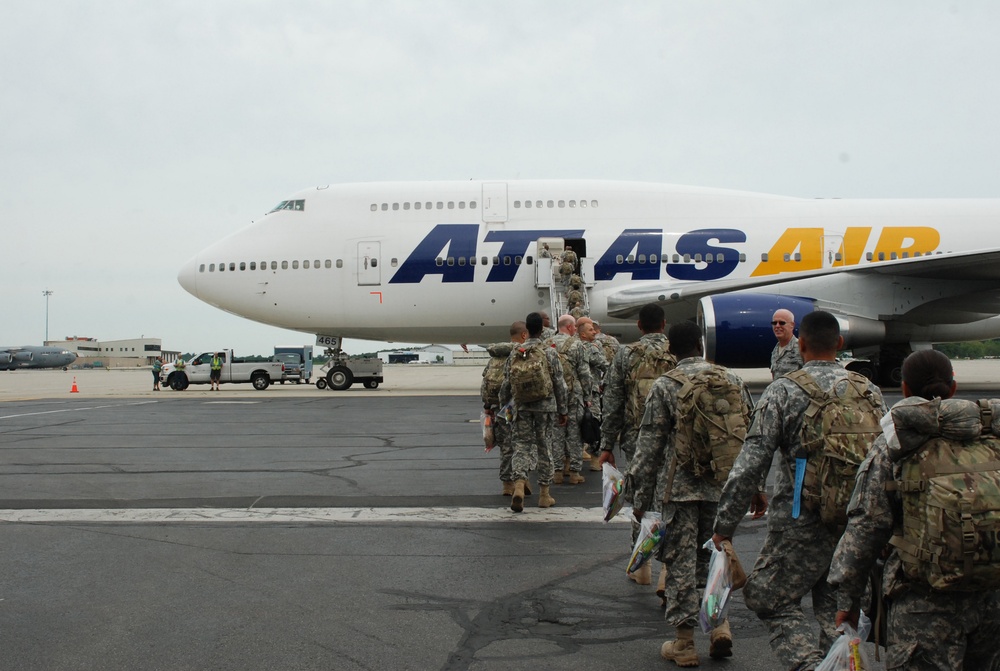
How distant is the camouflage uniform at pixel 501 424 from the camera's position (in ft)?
23.9

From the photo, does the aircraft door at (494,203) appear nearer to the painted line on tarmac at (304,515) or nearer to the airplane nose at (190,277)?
the airplane nose at (190,277)

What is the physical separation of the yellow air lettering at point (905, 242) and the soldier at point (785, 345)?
1367 centimetres

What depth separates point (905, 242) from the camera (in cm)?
1895

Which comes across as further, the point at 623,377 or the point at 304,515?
the point at 304,515

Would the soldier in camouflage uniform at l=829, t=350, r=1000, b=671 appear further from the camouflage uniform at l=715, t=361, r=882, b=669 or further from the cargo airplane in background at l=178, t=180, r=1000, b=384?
the cargo airplane in background at l=178, t=180, r=1000, b=384

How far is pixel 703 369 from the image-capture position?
401 centimetres

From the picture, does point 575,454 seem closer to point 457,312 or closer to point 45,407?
point 457,312

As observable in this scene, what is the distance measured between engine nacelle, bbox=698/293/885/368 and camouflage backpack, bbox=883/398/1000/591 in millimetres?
12141

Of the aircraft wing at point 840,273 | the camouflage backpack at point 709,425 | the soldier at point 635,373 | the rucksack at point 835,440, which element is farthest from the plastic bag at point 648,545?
the aircraft wing at point 840,273

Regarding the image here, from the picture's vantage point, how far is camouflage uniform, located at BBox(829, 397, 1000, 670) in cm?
248

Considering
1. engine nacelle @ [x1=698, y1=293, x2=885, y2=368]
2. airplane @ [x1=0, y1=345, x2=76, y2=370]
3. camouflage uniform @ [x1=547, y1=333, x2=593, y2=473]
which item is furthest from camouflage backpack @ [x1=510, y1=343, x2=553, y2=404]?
airplane @ [x1=0, y1=345, x2=76, y2=370]

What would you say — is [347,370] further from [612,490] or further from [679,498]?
[679,498]

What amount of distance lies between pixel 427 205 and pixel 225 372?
12.5 m

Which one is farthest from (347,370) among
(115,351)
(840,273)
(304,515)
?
(115,351)
